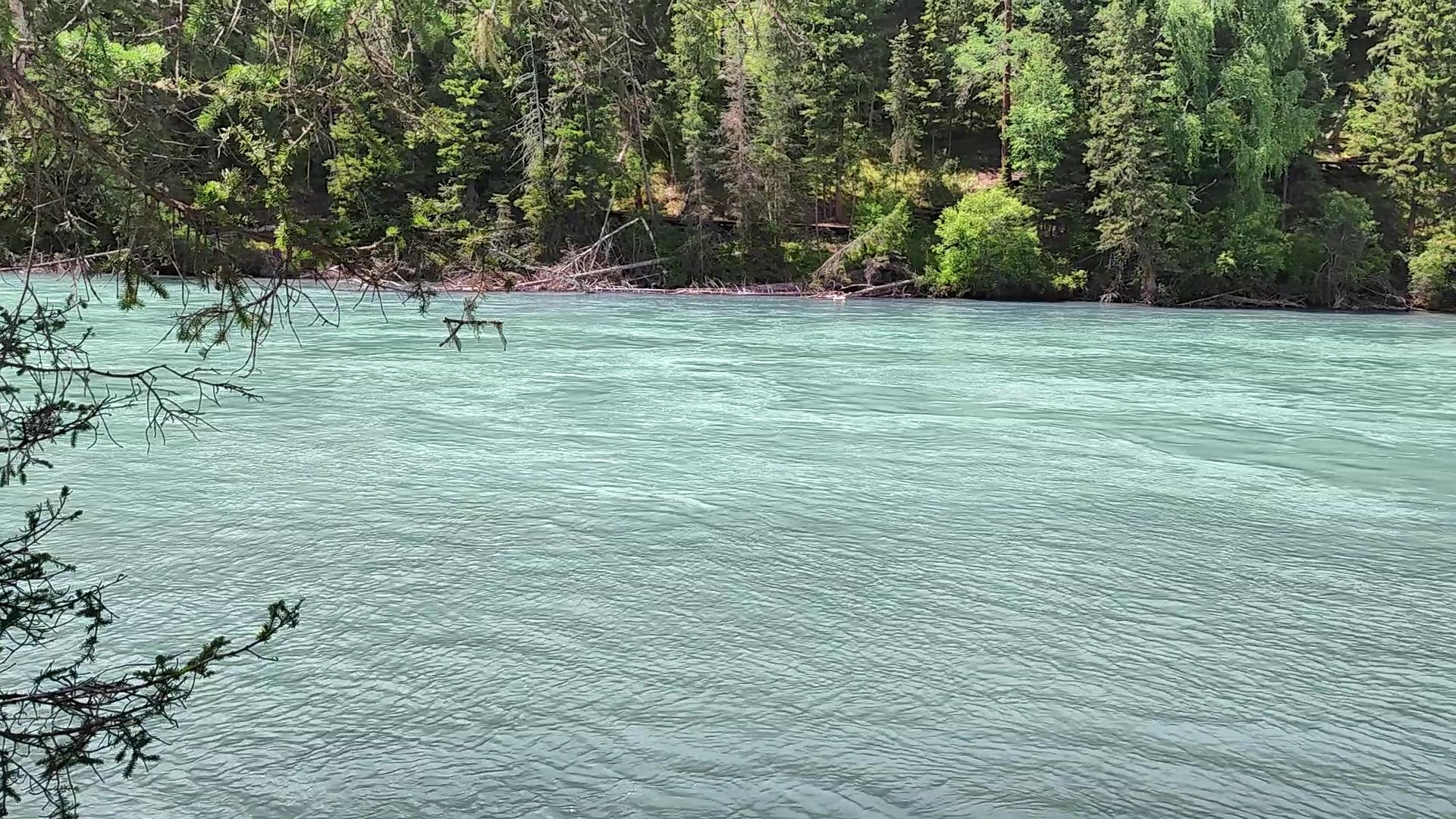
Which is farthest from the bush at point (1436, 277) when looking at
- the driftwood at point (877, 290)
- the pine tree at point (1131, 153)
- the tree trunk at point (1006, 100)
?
the driftwood at point (877, 290)

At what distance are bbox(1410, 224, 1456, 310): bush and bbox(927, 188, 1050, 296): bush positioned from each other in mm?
10161

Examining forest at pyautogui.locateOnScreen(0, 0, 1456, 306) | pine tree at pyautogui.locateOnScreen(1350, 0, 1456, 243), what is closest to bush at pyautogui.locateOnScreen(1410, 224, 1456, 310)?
forest at pyautogui.locateOnScreen(0, 0, 1456, 306)

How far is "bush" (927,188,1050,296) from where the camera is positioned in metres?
38.5

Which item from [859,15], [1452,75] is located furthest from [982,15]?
[1452,75]

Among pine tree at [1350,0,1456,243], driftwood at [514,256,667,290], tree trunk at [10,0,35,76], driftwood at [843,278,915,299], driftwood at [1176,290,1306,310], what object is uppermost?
pine tree at [1350,0,1456,243]

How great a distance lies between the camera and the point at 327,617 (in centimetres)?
647

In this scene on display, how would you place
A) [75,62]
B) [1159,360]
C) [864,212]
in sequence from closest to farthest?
[75,62]
[1159,360]
[864,212]

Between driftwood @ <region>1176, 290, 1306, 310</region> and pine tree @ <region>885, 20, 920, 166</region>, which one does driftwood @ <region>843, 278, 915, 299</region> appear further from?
driftwood @ <region>1176, 290, 1306, 310</region>

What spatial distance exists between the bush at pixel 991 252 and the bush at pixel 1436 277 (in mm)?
10161

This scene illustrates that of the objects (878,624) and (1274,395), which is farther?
(1274,395)

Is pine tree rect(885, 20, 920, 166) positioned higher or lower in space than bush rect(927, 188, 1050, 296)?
higher

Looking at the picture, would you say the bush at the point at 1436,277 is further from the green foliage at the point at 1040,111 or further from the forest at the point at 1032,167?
the green foliage at the point at 1040,111

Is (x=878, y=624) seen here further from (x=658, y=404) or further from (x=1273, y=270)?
(x=1273, y=270)

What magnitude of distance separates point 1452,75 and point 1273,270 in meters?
8.47
